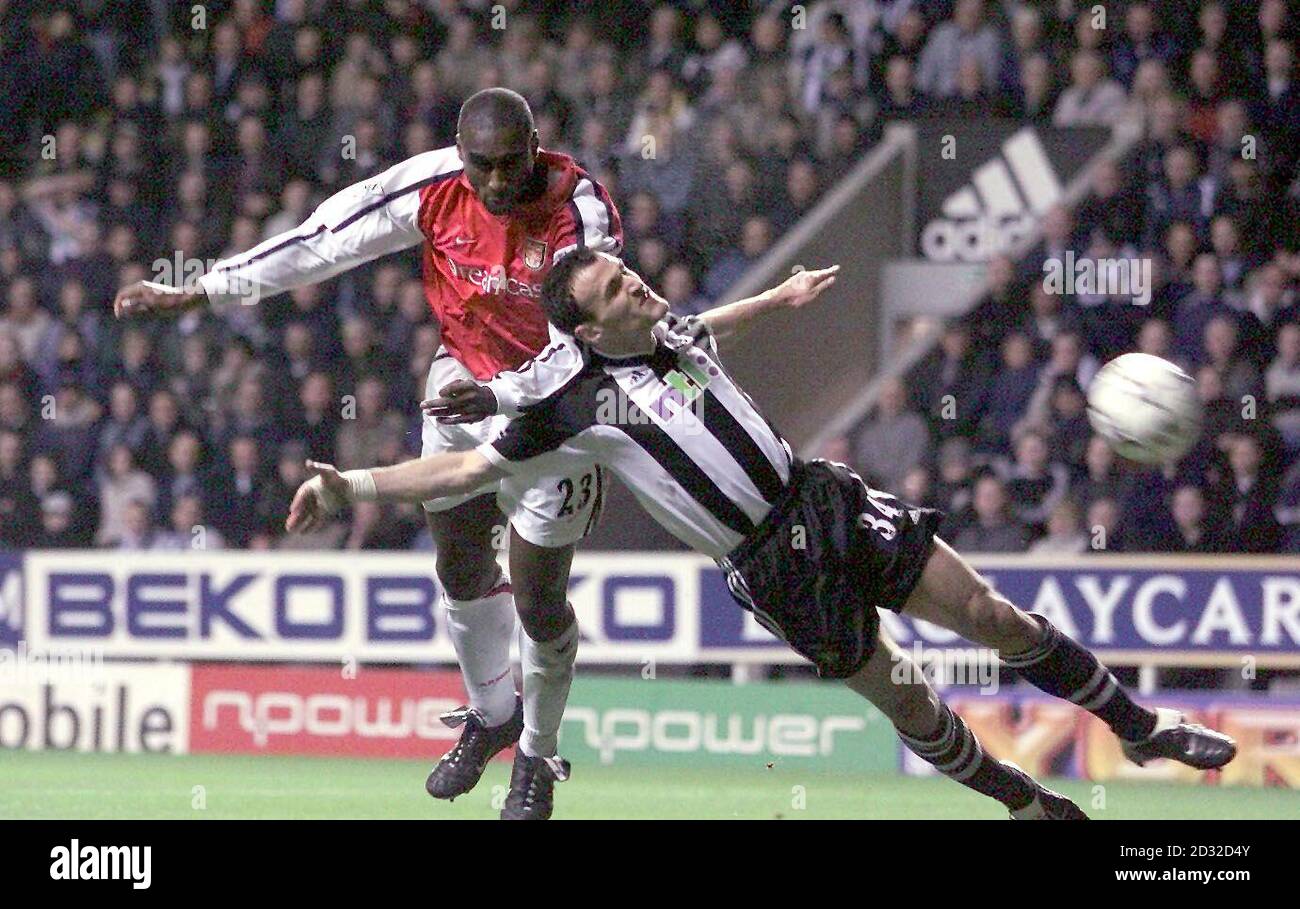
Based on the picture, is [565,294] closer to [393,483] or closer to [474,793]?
[393,483]

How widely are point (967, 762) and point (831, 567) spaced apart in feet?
2.51

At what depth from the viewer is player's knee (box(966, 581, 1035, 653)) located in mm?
6410

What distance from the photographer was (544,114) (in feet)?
43.8

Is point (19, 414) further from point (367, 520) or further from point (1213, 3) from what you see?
point (1213, 3)

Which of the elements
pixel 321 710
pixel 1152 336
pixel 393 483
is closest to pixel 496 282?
pixel 393 483

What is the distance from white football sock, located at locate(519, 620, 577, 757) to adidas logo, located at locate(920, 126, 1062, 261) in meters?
6.12

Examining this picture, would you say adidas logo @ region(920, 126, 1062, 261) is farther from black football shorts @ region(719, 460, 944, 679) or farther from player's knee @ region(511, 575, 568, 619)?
black football shorts @ region(719, 460, 944, 679)

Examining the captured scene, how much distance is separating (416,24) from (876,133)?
131 inches

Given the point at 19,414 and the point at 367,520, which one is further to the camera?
the point at 19,414

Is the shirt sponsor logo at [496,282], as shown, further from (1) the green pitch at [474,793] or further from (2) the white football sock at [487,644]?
(1) the green pitch at [474,793]

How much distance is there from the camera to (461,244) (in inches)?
276

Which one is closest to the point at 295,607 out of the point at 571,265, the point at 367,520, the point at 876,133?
the point at 367,520
